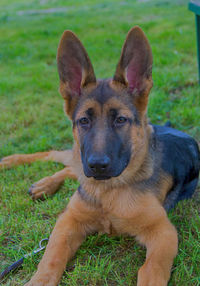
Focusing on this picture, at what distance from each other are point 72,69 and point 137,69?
0.63 m

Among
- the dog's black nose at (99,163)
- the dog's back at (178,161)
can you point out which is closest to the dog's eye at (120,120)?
the dog's black nose at (99,163)

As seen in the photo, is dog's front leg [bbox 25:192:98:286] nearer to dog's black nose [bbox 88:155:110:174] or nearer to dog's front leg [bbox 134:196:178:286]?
dog's front leg [bbox 134:196:178:286]

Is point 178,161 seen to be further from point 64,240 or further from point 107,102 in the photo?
point 64,240

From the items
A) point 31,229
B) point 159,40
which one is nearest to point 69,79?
point 31,229

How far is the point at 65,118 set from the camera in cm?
629

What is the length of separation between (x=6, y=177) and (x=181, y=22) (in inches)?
320

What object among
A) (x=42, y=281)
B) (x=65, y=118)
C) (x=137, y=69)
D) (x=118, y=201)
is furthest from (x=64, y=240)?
(x=65, y=118)

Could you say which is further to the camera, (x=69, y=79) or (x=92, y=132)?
(x=69, y=79)

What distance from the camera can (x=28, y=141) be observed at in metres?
5.78

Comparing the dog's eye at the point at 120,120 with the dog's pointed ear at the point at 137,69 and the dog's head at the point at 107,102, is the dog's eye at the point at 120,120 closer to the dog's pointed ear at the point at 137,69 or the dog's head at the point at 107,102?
the dog's head at the point at 107,102

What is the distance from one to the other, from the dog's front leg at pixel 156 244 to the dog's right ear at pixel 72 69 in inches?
47.9

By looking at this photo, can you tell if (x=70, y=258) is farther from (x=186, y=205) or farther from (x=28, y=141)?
(x=28, y=141)

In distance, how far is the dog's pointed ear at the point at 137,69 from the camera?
320cm

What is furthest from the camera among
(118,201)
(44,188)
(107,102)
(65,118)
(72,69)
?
(65,118)
